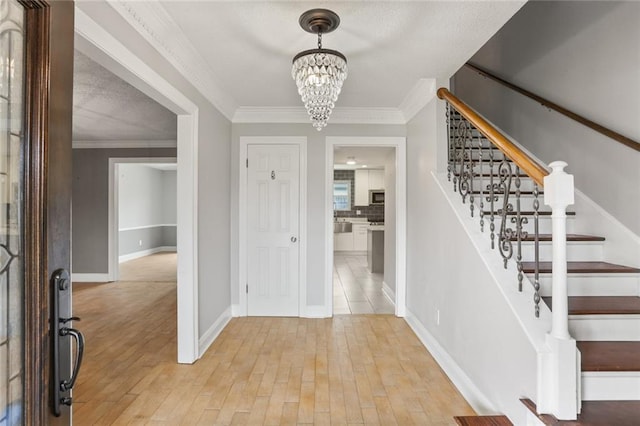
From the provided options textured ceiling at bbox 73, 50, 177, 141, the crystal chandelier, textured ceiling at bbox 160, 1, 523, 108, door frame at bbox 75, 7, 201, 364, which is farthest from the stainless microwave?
the crystal chandelier

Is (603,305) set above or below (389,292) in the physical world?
above

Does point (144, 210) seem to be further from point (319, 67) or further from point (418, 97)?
point (319, 67)

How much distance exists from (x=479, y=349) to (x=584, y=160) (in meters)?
1.80

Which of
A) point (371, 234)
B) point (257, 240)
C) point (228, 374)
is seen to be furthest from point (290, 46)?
point (371, 234)

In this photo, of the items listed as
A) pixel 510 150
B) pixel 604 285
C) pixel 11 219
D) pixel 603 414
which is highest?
pixel 510 150

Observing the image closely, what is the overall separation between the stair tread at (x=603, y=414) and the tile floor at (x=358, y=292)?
104 inches

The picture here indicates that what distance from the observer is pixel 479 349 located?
2.16 m

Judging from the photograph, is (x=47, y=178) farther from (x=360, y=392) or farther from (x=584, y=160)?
(x=584, y=160)

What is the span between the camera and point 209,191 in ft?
10.7

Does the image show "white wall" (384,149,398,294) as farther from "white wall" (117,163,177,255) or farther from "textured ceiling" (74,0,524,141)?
"white wall" (117,163,177,255)

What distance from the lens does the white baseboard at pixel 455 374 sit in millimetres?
2086

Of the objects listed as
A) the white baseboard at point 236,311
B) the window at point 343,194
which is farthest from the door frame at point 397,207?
the window at point 343,194

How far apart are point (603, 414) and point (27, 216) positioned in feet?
7.87

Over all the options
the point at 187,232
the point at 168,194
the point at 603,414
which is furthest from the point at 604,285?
the point at 168,194
